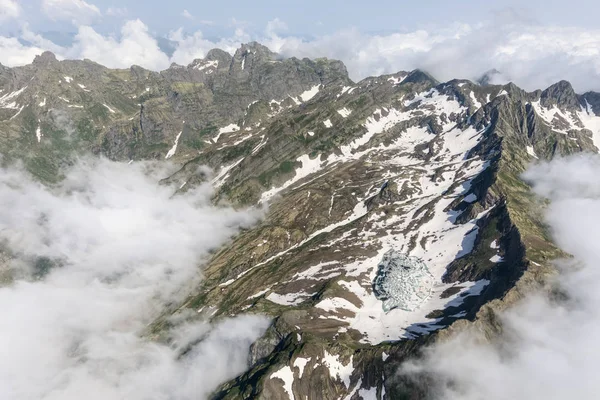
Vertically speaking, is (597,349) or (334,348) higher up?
(334,348)

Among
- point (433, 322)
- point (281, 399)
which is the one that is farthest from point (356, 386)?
point (433, 322)

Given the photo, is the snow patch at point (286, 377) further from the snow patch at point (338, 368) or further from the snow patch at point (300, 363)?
the snow patch at point (338, 368)

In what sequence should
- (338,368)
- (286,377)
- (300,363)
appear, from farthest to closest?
1. (300,363)
2. (338,368)
3. (286,377)

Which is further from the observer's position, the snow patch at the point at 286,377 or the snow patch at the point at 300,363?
the snow patch at the point at 300,363

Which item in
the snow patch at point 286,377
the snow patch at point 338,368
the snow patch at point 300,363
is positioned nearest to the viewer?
the snow patch at point 286,377

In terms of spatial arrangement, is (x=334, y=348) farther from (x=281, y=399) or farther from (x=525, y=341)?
(x=525, y=341)

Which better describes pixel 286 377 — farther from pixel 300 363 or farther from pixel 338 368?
pixel 338 368

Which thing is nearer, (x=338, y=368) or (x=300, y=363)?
(x=338, y=368)

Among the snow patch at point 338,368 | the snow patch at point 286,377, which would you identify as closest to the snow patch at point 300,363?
the snow patch at point 286,377

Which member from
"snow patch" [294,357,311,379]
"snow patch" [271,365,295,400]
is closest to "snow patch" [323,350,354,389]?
"snow patch" [294,357,311,379]

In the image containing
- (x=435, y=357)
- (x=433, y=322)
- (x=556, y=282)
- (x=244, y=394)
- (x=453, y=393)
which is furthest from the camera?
(x=433, y=322)

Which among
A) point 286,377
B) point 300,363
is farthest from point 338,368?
point 286,377
